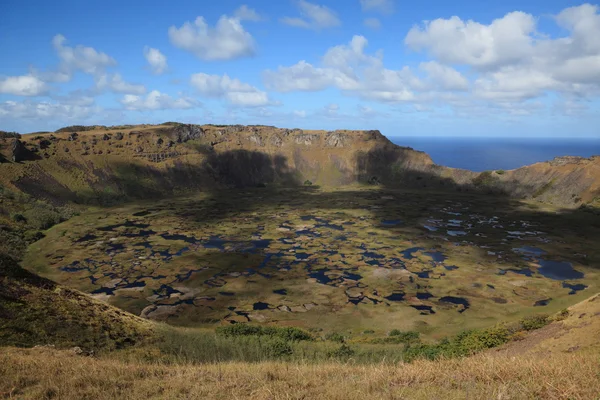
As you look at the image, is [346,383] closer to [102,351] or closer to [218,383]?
[218,383]

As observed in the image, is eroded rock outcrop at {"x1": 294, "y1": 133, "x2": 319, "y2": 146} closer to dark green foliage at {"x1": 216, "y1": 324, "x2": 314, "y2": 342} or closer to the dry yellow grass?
dark green foliage at {"x1": 216, "y1": 324, "x2": 314, "y2": 342}

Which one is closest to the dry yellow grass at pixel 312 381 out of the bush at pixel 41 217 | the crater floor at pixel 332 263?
the crater floor at pixel 332 263

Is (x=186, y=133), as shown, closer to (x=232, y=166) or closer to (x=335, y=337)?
(x=232, y=166)

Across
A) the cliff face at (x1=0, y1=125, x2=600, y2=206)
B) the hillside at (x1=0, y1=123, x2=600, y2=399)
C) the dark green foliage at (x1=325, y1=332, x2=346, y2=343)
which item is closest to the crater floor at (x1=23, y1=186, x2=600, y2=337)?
the hillside at (x1=0, y1=123, x2=600, y2=399)

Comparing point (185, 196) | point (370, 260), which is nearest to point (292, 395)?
point (370, 260)

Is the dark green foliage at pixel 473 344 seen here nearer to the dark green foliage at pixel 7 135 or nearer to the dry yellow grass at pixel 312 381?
the dry yellow grass at pixel 312 381

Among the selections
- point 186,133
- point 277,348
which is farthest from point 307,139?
point 277,348
